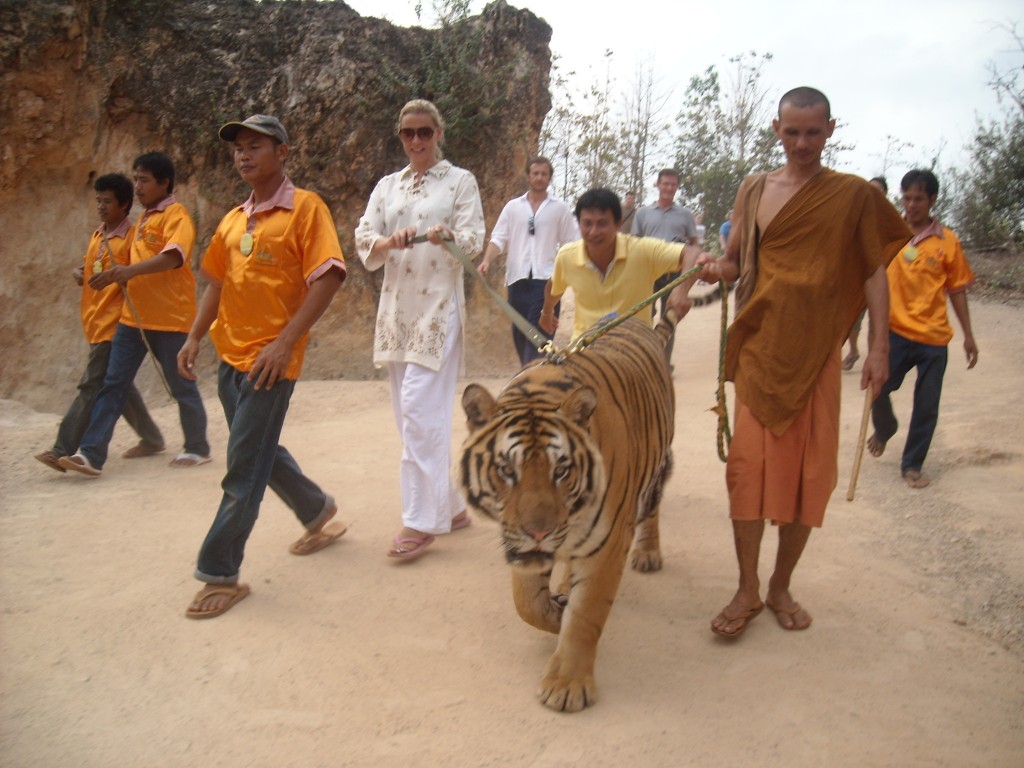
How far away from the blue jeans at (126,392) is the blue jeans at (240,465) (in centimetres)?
242

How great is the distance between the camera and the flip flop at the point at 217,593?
3523 millimetres

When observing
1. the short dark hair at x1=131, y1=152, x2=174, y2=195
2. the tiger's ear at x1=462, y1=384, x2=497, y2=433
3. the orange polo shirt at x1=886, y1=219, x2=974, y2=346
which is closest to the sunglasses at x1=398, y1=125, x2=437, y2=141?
the tiger's ear at x1=462, y1=384, x2=497, y2=433

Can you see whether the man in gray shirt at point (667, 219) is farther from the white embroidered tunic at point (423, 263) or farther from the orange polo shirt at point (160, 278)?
the orange polo shirt at point (160, 278)

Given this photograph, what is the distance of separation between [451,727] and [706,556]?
2.06 metres

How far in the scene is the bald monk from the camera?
329 cm

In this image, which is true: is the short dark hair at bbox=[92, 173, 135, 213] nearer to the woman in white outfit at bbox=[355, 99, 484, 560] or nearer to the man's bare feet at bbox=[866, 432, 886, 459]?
the woman in white outfit at bbox=[355, 99, 484, 560]

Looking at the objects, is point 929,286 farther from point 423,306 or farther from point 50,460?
point 50,460

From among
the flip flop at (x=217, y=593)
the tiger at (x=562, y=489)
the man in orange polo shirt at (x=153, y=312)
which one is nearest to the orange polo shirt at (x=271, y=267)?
the flip flop at (x=217, y=593)

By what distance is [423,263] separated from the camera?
4.28 m

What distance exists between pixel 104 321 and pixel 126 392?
59cm

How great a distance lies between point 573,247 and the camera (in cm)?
445

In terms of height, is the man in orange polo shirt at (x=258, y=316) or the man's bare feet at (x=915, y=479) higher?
the man in orange polo shirt at (x=258, y=316)

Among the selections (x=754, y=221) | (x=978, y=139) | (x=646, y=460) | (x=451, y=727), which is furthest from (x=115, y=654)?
(x=978, y=139)

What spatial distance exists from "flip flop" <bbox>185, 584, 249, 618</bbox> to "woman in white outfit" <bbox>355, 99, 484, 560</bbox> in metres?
0.80
